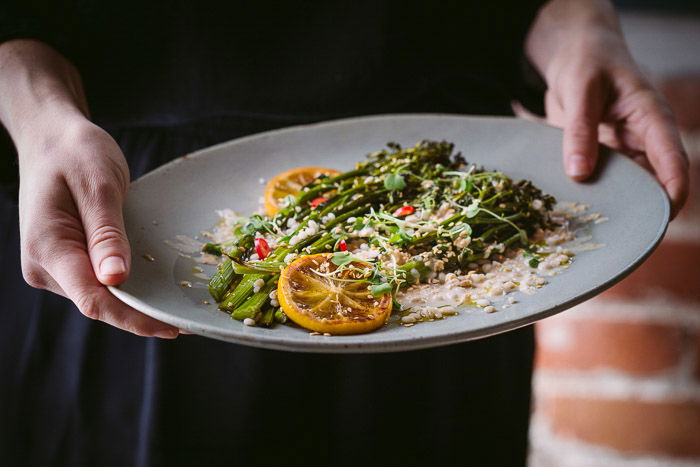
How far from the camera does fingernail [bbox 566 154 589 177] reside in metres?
0.91

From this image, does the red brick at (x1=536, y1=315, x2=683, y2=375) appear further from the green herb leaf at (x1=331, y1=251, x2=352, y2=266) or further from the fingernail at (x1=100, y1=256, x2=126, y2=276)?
the fingernail at (x1=100, y1=256, x2=126, y2=276)

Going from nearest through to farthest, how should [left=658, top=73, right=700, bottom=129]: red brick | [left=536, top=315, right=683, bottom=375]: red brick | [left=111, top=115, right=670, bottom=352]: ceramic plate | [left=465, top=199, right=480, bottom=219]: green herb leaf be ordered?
1. [left=111, top=115, right=670, bottom=352]: ceramic plate
2. [left=465, top=199, right=480, bottom=219]: green herb leaf
3. [left=658, top=73, right=700, bottom=129]: red brick
4. [left=536, top=315, right=683, bottom=375]: red brick

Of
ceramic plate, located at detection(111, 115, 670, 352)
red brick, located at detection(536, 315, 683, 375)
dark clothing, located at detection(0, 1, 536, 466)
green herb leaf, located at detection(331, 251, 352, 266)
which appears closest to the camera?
ceramic plate, located at detection(111, 115, 670, 352)

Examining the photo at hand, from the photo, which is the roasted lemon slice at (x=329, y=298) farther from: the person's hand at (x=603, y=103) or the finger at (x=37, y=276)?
the person's hand at (x=603, y=103)

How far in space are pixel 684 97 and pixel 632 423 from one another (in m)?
0.79

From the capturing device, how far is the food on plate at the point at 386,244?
0.69 meters

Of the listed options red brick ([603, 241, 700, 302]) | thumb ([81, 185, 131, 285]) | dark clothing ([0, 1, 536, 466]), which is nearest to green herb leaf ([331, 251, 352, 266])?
thumb ([81, 185, 131, 285])

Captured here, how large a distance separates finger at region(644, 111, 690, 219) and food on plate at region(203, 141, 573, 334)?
0.16m

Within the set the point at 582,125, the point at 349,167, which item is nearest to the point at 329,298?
the point at 349,167

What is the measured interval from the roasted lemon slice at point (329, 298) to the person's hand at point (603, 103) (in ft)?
1.30

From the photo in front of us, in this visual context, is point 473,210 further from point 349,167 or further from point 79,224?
point 79,224

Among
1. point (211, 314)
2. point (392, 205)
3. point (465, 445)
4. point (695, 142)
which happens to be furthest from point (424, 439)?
point (695, 142)

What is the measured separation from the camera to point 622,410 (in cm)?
162

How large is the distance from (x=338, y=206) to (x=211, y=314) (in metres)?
0.28
